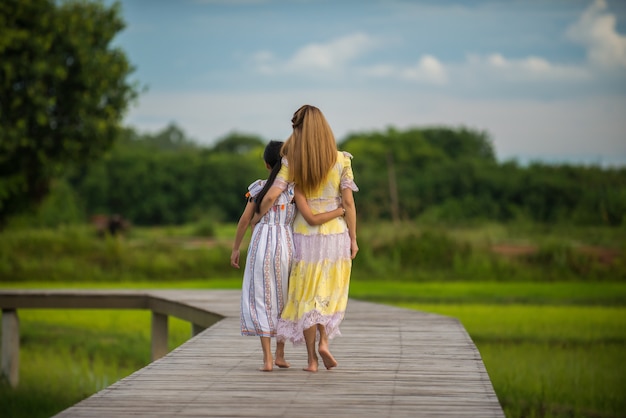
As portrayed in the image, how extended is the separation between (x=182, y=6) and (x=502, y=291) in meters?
30.1

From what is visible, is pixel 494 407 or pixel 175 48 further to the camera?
pixel 175 48

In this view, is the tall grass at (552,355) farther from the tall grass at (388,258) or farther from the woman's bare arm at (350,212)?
the tall grass at (388,258)

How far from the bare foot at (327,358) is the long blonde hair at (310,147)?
1.06 meters

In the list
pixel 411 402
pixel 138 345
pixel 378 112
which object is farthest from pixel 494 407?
pixel 378 112

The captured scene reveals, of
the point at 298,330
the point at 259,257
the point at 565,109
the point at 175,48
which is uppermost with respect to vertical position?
the point at 175,48

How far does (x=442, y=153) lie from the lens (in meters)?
53.7

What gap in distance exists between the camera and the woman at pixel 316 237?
22.5 ft

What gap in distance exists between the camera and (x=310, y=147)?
6.84 meters

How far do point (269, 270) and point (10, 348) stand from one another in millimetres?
6165

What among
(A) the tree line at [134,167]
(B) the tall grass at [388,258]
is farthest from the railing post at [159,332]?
(A) the tree line at [134,167]

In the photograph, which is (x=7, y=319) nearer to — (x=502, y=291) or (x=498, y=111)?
(x=502, y=291)

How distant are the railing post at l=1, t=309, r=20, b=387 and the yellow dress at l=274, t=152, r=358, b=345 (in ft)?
19.6

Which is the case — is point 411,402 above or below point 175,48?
below

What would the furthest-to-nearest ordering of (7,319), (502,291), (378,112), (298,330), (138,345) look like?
1. (378,112)
2. (502,291)
3. (138,345)
4. (7,319)
5. (298,330)
